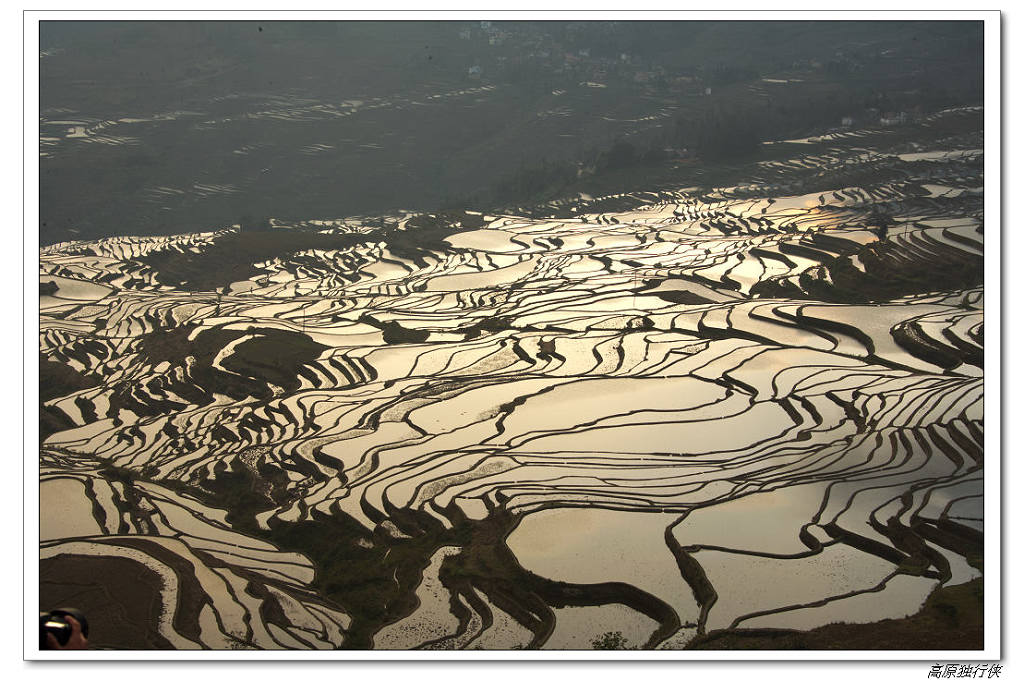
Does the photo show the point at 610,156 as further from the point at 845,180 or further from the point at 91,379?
the point at 91,379

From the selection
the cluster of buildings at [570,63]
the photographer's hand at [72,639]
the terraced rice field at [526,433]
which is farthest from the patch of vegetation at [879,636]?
the cluster of buildings at [570,63]

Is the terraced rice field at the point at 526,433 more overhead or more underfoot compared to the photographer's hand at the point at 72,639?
more overhead

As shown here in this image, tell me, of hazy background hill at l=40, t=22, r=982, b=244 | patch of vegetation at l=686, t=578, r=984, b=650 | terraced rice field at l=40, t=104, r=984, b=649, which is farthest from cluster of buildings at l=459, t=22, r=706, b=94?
patch of vegetation at l=686, t=578, r=984, b=650

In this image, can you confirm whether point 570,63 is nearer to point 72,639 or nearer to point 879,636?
point 879,636

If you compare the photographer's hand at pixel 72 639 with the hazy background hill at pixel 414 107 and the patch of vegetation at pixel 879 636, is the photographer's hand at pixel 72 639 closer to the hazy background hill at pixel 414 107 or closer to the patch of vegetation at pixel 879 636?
the patch of vegetation at pixel 879 636

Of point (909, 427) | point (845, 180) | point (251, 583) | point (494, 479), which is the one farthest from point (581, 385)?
point (845, 180)

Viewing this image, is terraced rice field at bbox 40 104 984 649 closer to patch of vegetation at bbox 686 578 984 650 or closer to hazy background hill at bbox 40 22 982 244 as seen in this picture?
patch of vegetation at bbox 686 578 984 650
